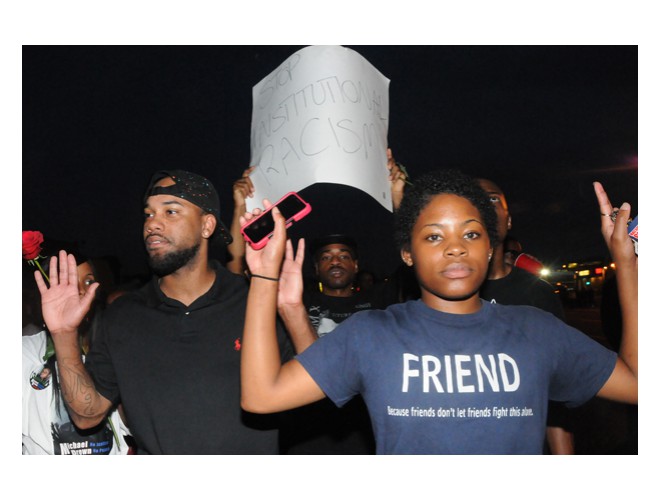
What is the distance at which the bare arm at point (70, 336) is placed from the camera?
7.02 ft

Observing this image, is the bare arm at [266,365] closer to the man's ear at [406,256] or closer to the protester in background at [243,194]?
the man's ear at [406,256]

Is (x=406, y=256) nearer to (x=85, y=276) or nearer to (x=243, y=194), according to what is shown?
(x=243, y=194)

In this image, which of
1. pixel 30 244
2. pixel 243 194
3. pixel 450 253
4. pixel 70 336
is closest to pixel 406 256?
pixel 450 253

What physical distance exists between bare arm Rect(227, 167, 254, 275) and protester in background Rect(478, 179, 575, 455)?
1.25 m

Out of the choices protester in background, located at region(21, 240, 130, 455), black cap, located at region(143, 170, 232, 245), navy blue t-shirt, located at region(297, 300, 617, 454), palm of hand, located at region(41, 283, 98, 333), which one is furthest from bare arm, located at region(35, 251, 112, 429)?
navy blue t-shirt, located at region(297, 300, 617, 454)

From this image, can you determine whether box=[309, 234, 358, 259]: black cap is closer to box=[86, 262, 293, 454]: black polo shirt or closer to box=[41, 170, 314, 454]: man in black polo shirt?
box=[41, 170, 314, 454]: man in black polo shirt

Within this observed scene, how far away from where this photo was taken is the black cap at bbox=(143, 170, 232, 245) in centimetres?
251

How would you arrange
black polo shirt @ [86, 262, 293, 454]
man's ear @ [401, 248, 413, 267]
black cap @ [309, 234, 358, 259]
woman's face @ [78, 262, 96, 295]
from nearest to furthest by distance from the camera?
1. man's ear @ [401, 248, 413, 267]
2. black polo shirt @ [86, 262, 293, 454]
3. woman's face @ [78, 262, 96, 295]
4. black cap @ [309, 234, 358, 259]

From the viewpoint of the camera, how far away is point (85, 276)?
3.12 metres

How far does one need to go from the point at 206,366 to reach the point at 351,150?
1.17m

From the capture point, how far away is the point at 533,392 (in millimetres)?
1729

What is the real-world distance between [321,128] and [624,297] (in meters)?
1.49

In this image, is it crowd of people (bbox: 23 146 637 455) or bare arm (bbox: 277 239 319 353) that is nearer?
crowd of people (bbox: 23 146 637 455)

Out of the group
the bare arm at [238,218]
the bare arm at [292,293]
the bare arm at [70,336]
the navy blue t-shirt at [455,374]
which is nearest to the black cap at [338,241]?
the bare arm at [238,218]
